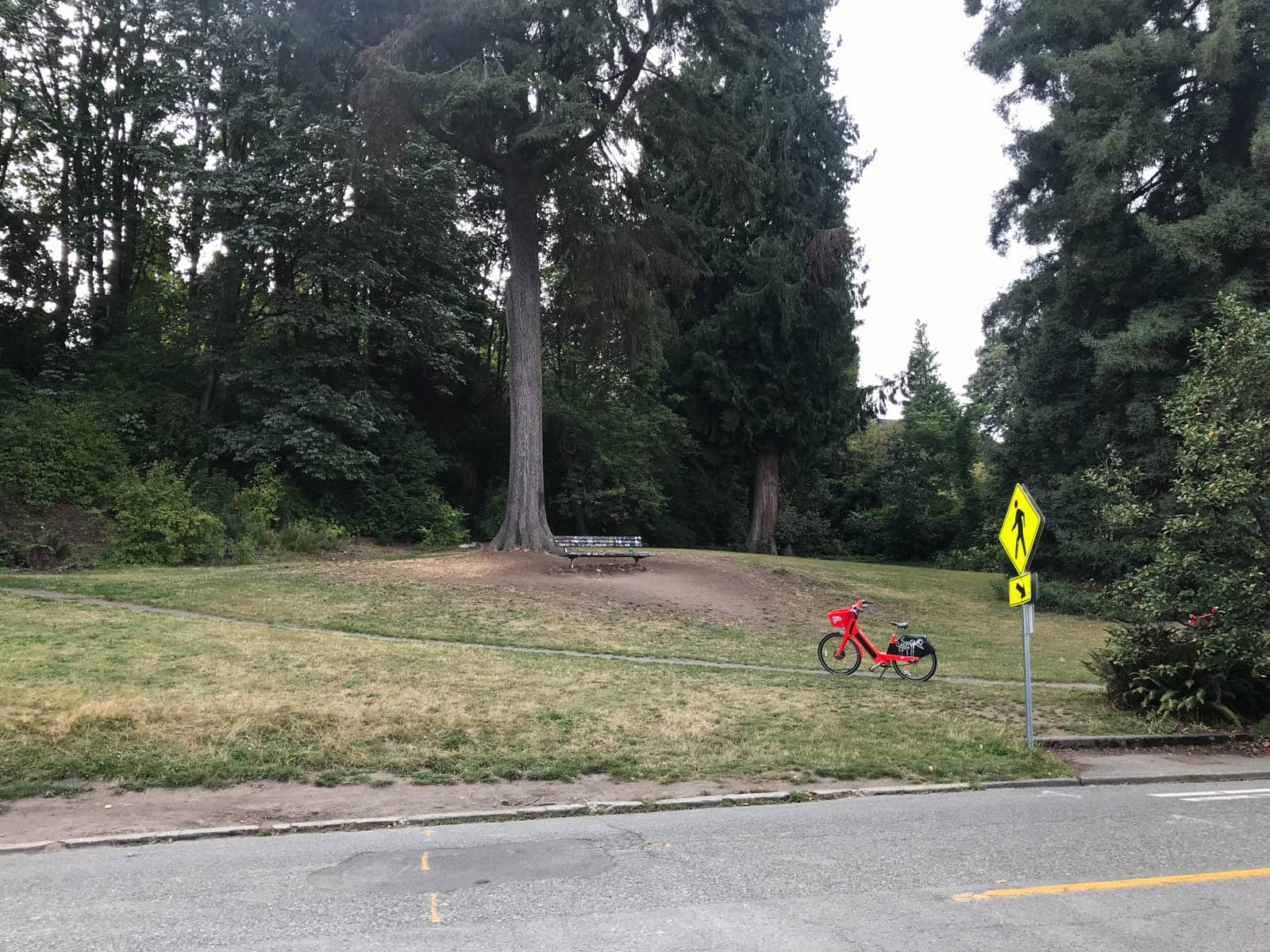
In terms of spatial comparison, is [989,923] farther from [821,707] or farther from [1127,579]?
[1127,579]

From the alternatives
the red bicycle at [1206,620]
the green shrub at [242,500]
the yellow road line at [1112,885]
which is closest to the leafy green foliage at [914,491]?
the green shrub at [242,500]

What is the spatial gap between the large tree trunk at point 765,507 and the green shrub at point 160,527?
76.0 feet

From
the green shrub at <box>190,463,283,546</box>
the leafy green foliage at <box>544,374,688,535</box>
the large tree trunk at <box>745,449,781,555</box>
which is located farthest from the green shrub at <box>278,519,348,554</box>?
the large tree trunk at <box>745,449,781,555</box>

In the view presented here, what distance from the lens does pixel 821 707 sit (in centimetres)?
1066

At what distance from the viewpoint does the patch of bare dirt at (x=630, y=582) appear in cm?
1930

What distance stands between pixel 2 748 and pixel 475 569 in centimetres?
1332

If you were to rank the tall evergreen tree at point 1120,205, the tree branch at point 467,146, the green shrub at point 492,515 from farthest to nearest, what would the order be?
the green shrub at point 492,515, the tall evergreen tree at point 1120,205, the tree branch at point 467,146

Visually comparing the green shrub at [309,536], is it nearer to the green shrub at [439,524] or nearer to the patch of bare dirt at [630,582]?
the green shrub at [439,524]

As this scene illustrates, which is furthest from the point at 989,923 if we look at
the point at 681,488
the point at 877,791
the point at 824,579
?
the point at 681,488

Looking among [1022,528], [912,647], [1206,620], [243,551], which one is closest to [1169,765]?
[1206,620]

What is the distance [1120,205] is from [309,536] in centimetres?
2581

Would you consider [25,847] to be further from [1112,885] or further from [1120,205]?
[1120,205]

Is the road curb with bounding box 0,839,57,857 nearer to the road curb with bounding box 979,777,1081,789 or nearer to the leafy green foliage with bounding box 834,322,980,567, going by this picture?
the road curb with bounding box 979,777,1081,789

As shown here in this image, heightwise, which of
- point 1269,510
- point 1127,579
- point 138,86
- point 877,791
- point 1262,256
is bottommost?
point 877,791
